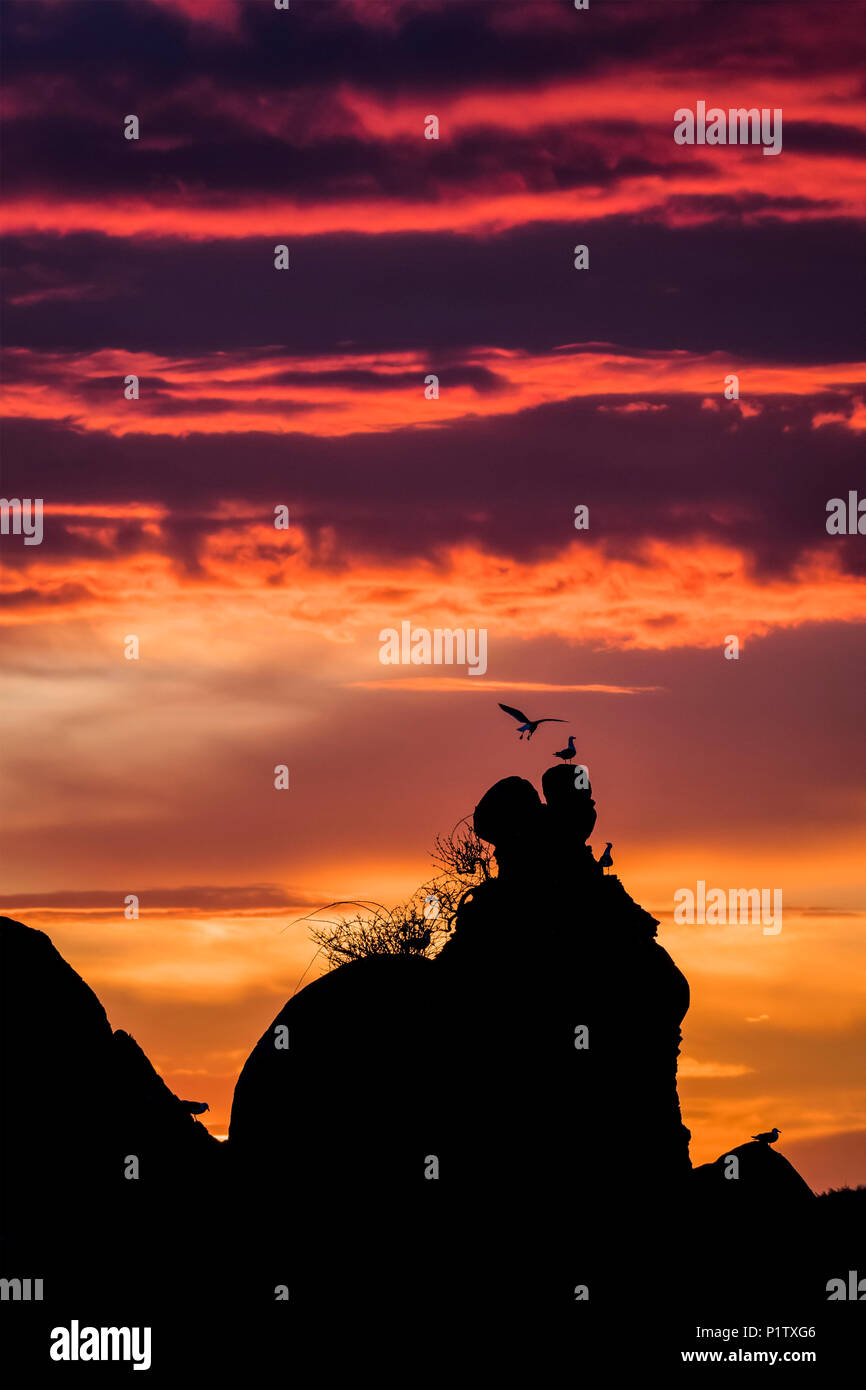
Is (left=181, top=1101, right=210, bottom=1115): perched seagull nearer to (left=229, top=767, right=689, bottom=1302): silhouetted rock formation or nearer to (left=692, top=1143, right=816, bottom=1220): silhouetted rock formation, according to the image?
(left=229, top=767, right=689, bottom=1302): silhouetted rock formation

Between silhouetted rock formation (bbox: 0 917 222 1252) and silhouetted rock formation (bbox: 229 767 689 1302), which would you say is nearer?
silhouetted rock formation (bbox: 229 767 689 1302)

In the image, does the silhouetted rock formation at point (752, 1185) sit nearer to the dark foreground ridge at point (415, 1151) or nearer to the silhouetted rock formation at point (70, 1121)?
the dark foreground ridge at point (415, 1151)

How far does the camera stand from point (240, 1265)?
1896 inches

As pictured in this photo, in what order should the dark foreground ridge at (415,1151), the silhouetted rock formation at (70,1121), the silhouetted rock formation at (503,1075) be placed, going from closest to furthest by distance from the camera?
the dark foreground ridge at (415,1151)
the silhouetted rock formation at (503,1075)
the silhouetted rock formation at (70,1121)

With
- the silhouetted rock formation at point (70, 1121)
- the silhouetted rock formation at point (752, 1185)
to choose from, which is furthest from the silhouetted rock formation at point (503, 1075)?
the silhouetted rock formation at point (752, 1185)

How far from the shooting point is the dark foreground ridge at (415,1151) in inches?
1821

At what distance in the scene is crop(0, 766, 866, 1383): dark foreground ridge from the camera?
46250 mm

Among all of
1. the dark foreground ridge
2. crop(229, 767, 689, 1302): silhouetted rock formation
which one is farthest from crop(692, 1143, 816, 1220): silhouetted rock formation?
crop(229, 767, 689, 1302): silhouetted rock formation

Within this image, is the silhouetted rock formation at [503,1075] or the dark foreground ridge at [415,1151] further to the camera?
the silhouetted rock formation at [503,1075]

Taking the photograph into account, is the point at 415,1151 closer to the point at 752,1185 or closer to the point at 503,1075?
the point at 503,1075

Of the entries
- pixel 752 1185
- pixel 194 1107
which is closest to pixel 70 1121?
pixel 194 1107
